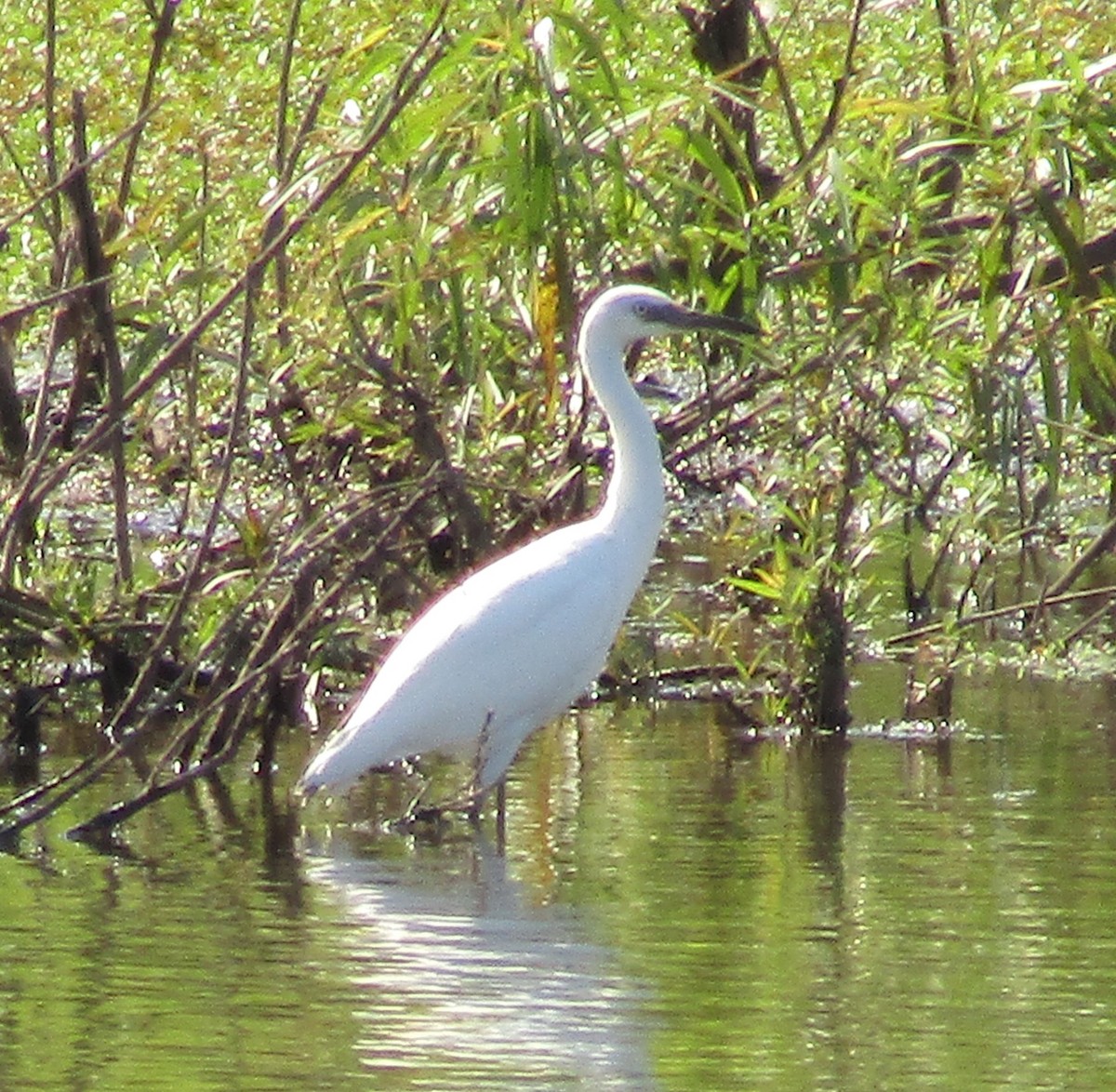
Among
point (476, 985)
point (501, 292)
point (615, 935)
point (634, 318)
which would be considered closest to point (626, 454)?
point (634, 318)

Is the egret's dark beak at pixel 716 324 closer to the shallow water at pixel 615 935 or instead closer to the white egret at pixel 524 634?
the white egret at pixel 524 634

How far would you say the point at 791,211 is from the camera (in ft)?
29.1

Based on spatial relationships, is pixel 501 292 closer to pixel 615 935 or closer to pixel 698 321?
pixel 698 321

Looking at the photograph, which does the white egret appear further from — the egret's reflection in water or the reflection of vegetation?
the egret's reflection in water

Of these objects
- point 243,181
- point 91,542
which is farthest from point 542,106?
point 91,542

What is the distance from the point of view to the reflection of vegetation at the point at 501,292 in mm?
7707

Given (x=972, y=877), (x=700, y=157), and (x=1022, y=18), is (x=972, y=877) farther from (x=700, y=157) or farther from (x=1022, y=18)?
(x=1022, y=18)

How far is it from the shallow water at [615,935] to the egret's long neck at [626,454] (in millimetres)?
749

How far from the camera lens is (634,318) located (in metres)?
8.44

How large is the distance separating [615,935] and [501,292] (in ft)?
10.1

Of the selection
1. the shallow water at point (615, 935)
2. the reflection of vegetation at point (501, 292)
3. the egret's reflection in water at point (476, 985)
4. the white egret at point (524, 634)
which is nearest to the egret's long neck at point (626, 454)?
the white egret at point (524, 634)

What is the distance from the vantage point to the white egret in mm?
7816

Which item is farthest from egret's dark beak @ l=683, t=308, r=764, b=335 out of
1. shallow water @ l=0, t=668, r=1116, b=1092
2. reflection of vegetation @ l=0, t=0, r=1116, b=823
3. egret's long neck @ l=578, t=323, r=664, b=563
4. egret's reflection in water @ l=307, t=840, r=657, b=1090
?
egret's reflection in water @ l=307, t=840, r=657, b=1090

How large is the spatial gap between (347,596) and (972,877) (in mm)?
2996
